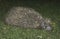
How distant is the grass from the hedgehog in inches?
7.8

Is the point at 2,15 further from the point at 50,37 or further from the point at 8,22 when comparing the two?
the point at 50,37

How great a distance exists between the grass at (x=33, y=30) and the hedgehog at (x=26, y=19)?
20 centimetres

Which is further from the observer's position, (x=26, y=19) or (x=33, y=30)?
(x=26, y=19)

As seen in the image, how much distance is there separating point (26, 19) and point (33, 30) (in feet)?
1.83

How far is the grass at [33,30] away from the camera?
7.40 metres

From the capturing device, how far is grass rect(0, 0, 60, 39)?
7.40 metres

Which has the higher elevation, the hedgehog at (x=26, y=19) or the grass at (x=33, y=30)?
the hedgehog at (x=26, y=19)

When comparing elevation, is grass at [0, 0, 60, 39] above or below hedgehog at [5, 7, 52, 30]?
below

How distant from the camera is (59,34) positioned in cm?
769

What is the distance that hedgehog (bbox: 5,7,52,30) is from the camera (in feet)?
25.9

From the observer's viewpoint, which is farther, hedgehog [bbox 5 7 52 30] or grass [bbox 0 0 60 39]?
hedgehog [bbox 5 7 52 30]

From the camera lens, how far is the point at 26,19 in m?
8.05

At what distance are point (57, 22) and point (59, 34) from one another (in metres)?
0.79

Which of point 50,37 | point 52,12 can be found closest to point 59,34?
point 50,37
